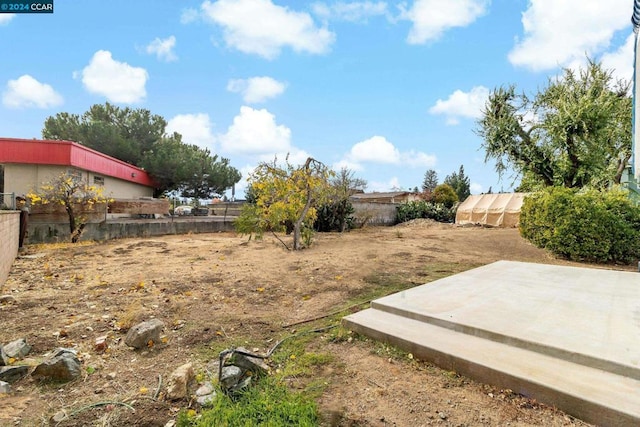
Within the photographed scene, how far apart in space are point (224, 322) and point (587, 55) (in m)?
16.4

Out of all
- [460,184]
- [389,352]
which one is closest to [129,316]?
[389,352]

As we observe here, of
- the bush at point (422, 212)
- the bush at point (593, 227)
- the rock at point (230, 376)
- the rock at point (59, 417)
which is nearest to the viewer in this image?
the rock at point (59, 417)

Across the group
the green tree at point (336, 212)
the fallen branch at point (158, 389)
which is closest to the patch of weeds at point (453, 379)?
the fallen branch at point (158, 389)

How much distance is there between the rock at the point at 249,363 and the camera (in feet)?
7.39

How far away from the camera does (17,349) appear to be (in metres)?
2.55

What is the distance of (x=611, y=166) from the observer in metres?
12.8

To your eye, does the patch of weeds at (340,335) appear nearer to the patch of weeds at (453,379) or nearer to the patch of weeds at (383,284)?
the patch of weeds at (453,379)

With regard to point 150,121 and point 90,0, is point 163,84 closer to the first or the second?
point 90,0

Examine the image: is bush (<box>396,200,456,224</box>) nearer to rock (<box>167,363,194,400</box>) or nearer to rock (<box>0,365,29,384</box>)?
rock (<box>167,363,194,400</box>)

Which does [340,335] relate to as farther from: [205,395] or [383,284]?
[383,284]

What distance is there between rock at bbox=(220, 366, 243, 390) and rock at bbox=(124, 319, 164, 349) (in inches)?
42.2

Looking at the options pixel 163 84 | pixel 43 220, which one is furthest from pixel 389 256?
pixel 43 220

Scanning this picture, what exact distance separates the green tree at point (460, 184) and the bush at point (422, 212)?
15.7 m

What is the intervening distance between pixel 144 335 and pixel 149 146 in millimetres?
19895
